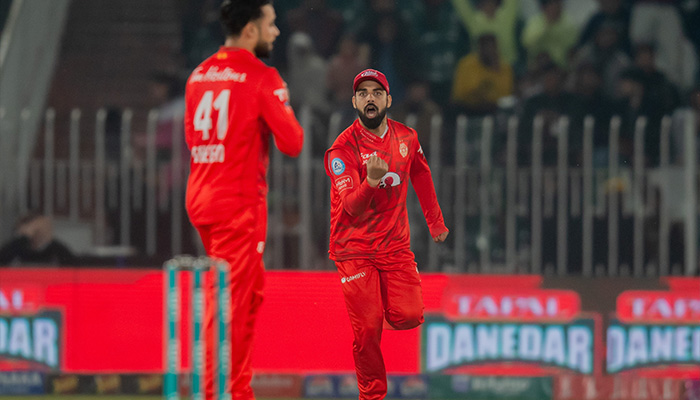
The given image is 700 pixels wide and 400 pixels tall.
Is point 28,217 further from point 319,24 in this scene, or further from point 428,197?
point 428,197

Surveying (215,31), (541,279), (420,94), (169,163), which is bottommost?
(541,279)

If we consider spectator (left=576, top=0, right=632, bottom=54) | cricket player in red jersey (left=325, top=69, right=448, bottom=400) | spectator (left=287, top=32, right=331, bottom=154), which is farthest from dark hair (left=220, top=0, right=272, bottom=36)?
spectator (left=576, top=0, right=632, bottom=54)

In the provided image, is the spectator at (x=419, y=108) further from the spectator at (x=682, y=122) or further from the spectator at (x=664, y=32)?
the spectator at (x=664, y=32)

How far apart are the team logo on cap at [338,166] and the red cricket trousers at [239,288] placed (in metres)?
0.77

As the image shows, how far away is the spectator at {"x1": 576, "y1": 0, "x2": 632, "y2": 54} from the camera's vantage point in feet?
35.7

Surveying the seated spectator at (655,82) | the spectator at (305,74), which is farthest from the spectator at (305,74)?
the seated spectator at (655,82)

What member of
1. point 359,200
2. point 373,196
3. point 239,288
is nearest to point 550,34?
point 373,196

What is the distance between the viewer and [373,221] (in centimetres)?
591

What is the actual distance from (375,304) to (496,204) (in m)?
3.17

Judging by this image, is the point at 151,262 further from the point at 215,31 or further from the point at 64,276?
the point at 215,31

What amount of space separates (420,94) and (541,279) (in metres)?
2.42

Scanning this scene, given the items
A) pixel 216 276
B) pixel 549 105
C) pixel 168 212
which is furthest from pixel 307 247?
pixel 216 276

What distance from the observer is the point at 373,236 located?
589 centimetres

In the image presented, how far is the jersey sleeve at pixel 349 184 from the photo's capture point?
556cm
